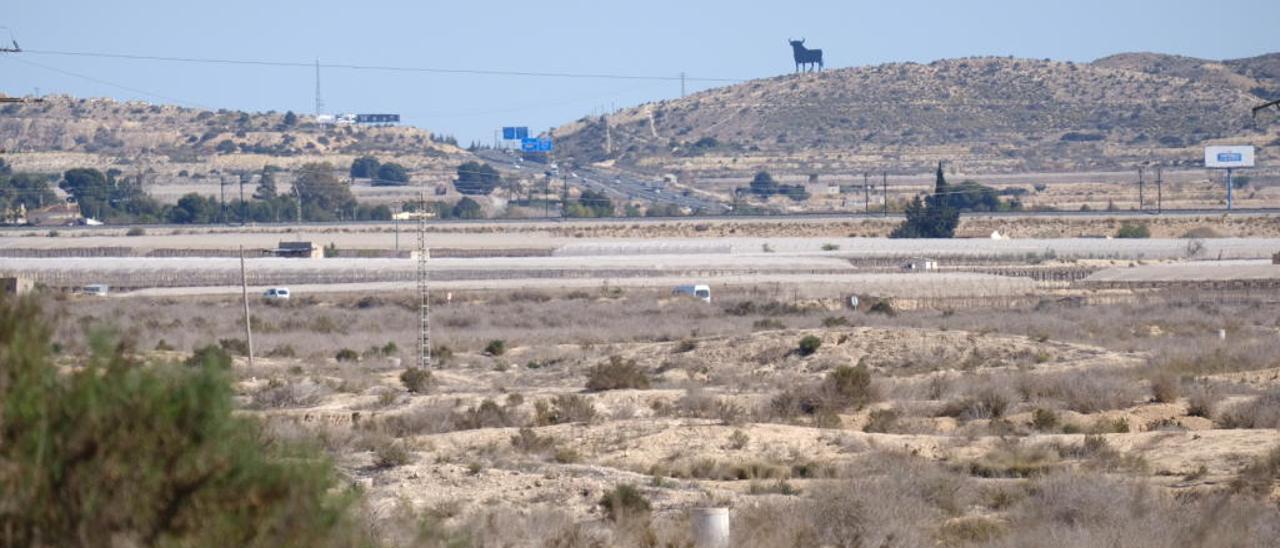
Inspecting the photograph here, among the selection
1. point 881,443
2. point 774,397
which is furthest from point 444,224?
point 881,443

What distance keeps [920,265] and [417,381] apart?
46107 mm

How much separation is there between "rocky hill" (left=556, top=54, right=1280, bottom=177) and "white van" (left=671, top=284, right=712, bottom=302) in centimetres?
10070

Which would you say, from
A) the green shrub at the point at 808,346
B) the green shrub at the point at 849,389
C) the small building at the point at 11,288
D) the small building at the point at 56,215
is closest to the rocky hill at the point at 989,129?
the small building at the point at 56,215

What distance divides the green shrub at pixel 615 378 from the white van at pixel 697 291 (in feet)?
88.8

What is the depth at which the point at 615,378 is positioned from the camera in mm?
36438

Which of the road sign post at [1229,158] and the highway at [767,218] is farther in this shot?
the road sign post at [1229,158]

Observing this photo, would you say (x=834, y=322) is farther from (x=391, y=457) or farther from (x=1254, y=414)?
(x=391, y=457)

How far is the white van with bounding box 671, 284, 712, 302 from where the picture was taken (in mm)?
65713

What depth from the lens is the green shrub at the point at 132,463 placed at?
8.17 m

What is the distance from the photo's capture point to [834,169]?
169500 mm

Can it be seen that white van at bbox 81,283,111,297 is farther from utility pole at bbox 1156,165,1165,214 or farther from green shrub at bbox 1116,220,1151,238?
utility pole at bbox 1156,165,1165,214

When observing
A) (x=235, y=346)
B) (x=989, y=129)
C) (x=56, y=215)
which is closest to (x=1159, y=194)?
(x=989, y=129)

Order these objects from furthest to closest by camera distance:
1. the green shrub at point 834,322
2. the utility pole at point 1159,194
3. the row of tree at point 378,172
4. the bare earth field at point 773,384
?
the row of tree at point 378,172, the utility pole at point 1159,194, the green shrub at point 834,322, the bare earth field at point 773,384

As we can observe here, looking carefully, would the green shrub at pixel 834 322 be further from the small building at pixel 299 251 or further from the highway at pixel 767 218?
the highway at pixel 767 218
